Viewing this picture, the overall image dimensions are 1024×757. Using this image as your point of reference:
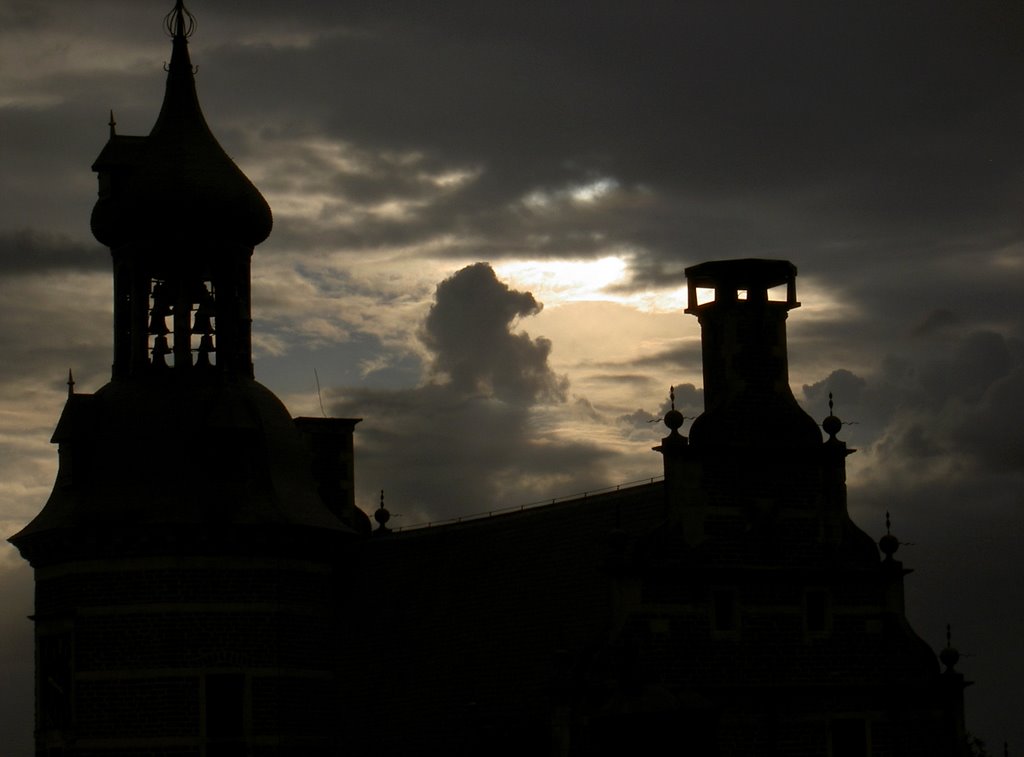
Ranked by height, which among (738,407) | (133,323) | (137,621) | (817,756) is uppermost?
(133,323)

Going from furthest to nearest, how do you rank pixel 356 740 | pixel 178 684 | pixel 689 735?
pixel 356 740 < pixel 178 684 < pixel 689 735

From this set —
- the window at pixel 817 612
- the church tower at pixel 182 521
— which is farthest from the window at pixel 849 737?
the church tower at pixel 182 521

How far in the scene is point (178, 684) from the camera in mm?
47312

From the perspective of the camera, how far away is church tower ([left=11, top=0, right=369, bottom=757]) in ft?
156

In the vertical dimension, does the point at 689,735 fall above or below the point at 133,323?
below

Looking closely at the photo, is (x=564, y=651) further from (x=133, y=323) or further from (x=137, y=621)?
(x=133, y=323)

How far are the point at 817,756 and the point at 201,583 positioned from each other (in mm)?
13216

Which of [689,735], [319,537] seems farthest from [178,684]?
[689,735]

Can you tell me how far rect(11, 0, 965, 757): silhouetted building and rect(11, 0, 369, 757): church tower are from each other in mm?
62

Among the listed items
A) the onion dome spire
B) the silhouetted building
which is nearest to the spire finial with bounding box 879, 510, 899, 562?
the silhouetted building

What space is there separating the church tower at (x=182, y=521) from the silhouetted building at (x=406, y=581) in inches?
2.4

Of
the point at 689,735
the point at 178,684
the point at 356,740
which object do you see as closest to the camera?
the point at 689,735

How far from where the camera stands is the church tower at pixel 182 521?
4747 centimetres

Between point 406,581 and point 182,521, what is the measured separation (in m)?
6.71
